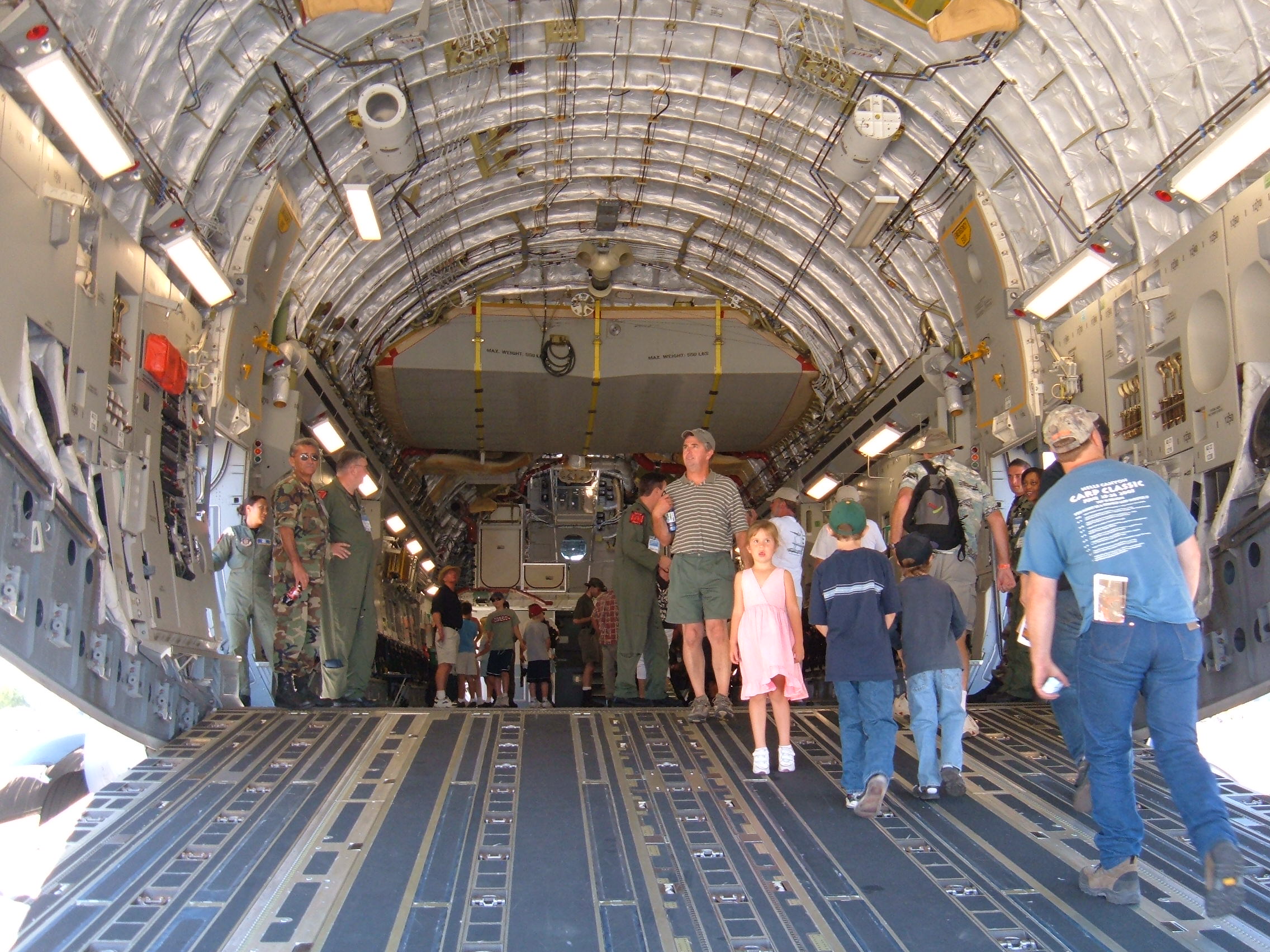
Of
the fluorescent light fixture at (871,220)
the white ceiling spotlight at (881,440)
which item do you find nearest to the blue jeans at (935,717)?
the fluorescent light fixture at (871,220)

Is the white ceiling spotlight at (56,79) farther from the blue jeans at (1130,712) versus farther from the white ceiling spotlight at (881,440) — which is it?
the white ceiling spotlight at (881,440)

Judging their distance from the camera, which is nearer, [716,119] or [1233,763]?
[1233,763]

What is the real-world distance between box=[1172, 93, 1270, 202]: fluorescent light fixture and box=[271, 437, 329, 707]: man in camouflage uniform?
6.07 meters

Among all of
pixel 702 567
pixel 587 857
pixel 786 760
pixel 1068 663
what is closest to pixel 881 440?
pixel 702 567

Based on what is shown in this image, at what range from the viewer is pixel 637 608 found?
9.00 m

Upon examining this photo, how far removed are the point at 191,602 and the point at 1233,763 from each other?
20.5 feet

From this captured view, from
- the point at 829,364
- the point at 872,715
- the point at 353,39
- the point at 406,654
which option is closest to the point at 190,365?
the point at 353,39

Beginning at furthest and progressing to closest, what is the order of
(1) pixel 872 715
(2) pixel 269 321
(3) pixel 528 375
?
(3) pixel 528 375
(2) pixel 269 321
(1) pixel 872 715

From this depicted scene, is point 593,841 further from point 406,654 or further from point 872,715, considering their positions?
point 406,654

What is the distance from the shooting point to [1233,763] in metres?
5.77

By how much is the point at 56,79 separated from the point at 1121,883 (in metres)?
5.75

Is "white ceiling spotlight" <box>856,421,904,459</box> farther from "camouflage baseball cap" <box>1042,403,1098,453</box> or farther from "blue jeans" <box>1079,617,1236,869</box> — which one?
"blue jeans" <box>1079,617,1236,869</box>

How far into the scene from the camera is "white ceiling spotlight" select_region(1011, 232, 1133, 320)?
7723 mm

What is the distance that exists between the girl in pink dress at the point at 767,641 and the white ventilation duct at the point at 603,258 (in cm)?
768
